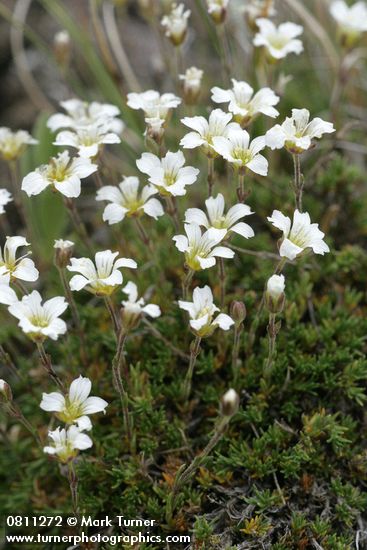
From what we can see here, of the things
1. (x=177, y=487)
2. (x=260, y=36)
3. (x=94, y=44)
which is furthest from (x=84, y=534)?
(x=94, y=44)

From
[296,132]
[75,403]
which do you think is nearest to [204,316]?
[75,403]

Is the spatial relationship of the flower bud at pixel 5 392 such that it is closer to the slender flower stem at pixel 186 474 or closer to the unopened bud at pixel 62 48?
the slender flower stem at pixel 186 474

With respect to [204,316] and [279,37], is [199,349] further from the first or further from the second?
[279,37]

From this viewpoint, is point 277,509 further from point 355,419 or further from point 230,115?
point 230,115

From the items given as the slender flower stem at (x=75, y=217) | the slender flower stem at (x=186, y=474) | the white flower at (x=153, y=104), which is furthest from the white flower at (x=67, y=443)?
the white flower at (x=153, y=104)

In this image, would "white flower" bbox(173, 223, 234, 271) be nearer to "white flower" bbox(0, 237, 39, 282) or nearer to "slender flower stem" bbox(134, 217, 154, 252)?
"slender flower stem" bbox(134, 217, 154, 252)

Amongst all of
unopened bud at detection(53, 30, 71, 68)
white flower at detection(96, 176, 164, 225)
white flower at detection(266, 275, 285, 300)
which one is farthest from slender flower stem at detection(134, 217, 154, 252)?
unopened bud at detection(53, 30, 71, 68)
